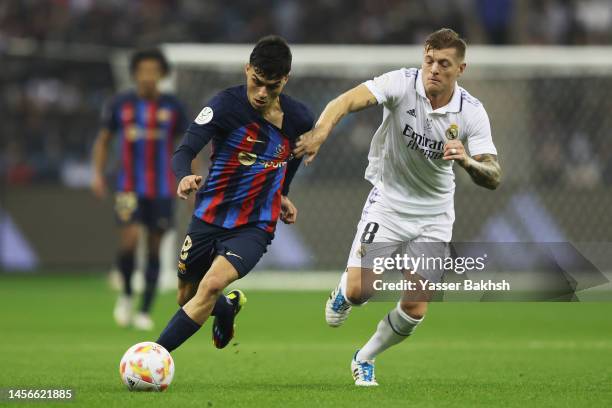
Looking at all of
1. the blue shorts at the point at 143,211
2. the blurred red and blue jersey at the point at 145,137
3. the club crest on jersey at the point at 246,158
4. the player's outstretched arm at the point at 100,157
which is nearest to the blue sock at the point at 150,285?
the blue shorts at the point at 143,211

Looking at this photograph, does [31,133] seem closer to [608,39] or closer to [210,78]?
[210,78]

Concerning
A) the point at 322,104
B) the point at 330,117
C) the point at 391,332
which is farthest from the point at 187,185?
the point at 322,104

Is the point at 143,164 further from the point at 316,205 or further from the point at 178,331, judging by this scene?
the point at 316,205

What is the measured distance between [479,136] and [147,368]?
234cm

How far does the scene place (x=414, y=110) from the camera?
724cm

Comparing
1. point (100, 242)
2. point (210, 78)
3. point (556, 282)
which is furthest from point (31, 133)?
point (556, 282)

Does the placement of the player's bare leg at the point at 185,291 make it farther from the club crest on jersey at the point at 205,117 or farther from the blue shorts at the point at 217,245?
the club crest on jersey at the point at 205,117

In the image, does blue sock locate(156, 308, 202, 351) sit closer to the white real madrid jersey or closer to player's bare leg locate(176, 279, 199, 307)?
player's bare leg locate(176, 279, 199, 307)

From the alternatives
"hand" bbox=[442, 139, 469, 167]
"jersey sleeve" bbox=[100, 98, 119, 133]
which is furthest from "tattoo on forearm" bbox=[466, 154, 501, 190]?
"jersey sleeve" bbox=[100, 98, 119, 133]

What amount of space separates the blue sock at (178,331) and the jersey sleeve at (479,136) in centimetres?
190

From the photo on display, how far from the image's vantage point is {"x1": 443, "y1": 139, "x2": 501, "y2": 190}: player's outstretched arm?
6191 mm

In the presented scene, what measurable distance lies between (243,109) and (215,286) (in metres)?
1.05

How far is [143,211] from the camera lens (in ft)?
37.7

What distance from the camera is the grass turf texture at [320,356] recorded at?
6590mm
